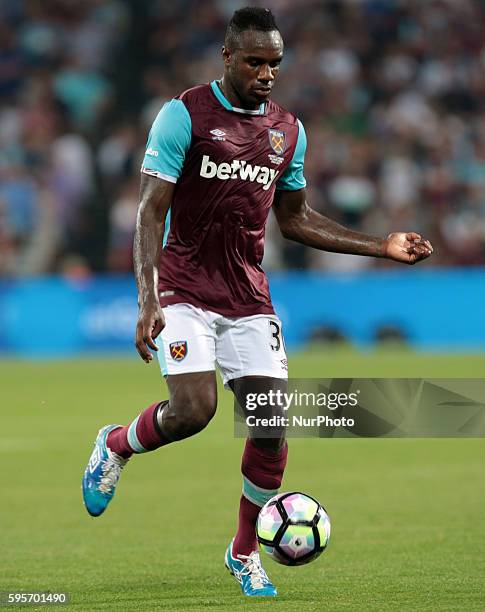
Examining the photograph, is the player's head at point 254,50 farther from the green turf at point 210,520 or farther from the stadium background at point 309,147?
the stadium background at point 309,147

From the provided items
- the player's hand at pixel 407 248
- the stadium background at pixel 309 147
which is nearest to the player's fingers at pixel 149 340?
the player's hand at pixel 407 248

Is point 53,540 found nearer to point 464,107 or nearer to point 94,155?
point 94,155

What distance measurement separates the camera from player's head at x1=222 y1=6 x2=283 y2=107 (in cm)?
620

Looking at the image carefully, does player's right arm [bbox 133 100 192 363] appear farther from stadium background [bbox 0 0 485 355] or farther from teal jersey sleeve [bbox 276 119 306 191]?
stadium background [bbox 0 0 485 355]

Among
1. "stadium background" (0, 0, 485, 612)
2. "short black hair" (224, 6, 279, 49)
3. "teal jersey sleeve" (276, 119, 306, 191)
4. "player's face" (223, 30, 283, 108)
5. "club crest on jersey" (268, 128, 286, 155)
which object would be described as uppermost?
"short black hair" (224, 6, 279, 49)

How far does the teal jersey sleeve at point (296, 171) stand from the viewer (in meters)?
6.73

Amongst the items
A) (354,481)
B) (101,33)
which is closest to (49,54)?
(101,33)

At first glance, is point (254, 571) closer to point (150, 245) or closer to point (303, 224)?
point (150, 245)

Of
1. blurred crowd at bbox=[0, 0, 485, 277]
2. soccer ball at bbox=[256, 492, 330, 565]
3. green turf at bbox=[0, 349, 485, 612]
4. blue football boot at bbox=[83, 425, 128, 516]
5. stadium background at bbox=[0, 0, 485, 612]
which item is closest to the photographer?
soccer ball at bbox=[256, 492, 330, 565]

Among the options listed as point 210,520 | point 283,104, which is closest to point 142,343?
point 210,520

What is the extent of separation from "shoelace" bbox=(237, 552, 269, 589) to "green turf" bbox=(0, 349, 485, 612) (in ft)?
0.33

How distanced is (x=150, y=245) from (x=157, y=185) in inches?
11.2

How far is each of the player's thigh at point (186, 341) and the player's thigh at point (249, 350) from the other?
0.07 m

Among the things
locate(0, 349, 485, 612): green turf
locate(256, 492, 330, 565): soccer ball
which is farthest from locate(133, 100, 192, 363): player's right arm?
locate(0, 349, 485, 612): green turf
